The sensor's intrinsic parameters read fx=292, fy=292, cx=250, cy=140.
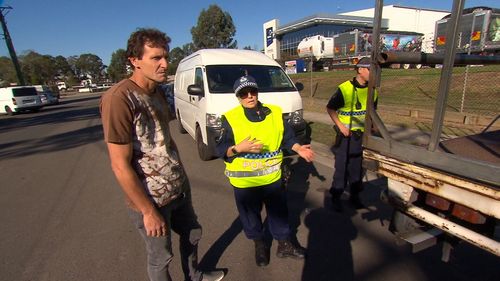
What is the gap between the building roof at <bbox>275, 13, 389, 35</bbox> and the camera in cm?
5025

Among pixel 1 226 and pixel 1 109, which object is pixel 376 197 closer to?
pixel 1 226

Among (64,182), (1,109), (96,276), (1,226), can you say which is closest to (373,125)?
(96,276)

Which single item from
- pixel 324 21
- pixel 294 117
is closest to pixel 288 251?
pixel 294 117

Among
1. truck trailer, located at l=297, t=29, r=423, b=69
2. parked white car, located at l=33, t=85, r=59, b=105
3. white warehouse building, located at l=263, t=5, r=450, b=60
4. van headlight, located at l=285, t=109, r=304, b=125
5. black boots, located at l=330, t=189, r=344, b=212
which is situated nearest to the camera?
black boots, located at l=330, t=189, r=344, b=212

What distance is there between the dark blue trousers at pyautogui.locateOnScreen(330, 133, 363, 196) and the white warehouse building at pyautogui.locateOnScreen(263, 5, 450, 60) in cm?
4847

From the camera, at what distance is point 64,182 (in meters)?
5.47

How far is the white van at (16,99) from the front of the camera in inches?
816

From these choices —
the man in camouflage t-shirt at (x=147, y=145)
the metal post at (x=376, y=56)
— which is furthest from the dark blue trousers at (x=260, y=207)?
the metal post at (x=376, y=56)

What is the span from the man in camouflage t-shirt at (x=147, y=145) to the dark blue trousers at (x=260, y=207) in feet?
2.19

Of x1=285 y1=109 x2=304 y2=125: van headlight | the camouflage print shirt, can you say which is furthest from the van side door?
the camouflage print shirt

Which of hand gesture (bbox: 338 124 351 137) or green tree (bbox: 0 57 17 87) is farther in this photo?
green tree (bbox: 0 57 17 87)

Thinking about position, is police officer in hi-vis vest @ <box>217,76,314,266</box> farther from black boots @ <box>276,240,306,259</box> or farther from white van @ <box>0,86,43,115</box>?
white van @ <box>0,86,43,115</box>

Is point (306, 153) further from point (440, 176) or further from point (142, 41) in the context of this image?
point (142, 41)

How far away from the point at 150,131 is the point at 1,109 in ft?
87.2
